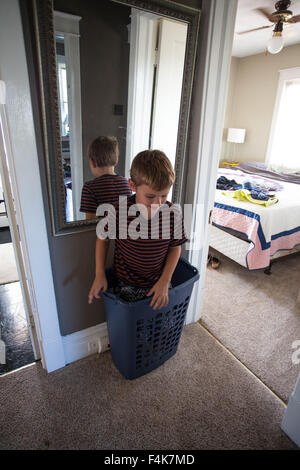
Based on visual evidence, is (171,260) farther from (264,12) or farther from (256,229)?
(264,12)

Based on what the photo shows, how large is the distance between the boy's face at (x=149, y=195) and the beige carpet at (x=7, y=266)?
1.61m

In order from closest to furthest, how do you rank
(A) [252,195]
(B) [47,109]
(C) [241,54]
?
(B) [47,109] < (A) [252,195] < (C) [241,54]

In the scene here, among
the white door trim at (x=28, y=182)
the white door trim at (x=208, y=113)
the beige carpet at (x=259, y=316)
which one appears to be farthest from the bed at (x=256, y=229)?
the white door trim at (x=28, y=182)

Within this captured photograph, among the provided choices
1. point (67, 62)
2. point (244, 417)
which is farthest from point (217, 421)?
point (67, 62)

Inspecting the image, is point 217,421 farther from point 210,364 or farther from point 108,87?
point 108,87

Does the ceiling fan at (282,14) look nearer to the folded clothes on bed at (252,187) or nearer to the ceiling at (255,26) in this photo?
the ceiling at (255,26)

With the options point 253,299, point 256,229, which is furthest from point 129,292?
point 256,229

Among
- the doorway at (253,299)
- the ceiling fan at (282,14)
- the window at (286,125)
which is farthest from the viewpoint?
the window at (286,125)

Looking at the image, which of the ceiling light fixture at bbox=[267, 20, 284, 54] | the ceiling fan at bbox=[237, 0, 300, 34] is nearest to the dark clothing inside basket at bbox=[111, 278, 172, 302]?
the ceiling light fixture at bbox=[267, 20, 284, 54]

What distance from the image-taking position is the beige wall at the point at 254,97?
4.55 metres

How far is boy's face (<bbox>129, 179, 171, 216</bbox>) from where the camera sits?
1080mm

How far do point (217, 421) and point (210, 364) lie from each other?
0.33 meters

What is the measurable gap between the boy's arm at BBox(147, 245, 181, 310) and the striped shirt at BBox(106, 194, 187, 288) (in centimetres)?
3

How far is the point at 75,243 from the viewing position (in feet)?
4.28
